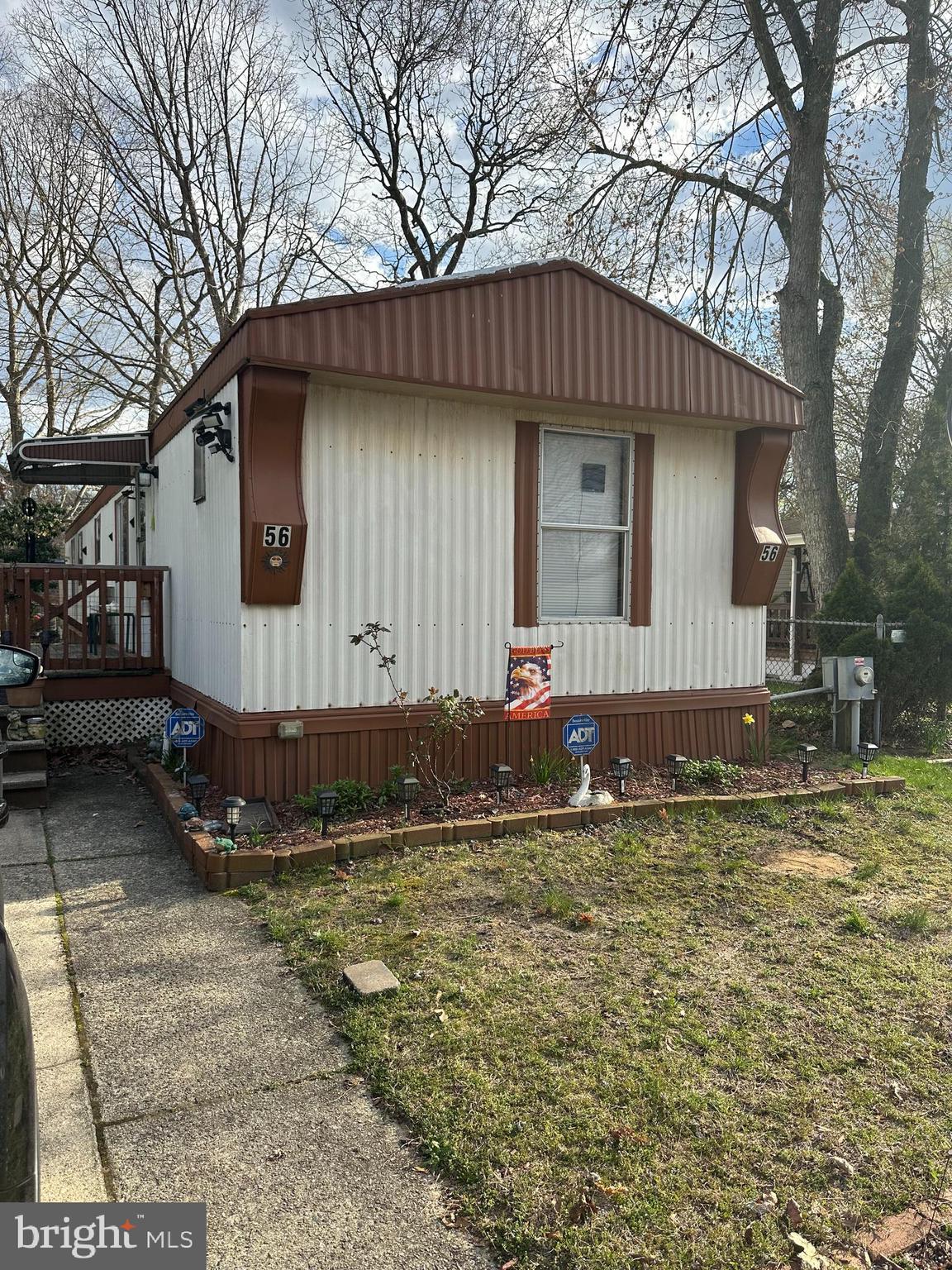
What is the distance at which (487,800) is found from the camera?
5.69 meters

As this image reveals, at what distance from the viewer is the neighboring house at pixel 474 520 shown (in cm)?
534

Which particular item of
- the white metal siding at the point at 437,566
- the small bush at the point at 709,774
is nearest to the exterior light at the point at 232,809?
the white metal siding at the point at 437,566

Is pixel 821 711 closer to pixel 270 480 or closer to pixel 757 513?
pixel 757 513

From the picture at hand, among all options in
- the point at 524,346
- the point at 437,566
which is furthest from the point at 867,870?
the point at 524,346

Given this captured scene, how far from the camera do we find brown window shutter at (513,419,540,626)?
620 centimetres

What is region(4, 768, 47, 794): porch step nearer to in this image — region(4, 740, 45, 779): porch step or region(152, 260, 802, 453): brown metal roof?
region(4, 740, 45, 779): porch step

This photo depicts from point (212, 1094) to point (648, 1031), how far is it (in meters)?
1.48

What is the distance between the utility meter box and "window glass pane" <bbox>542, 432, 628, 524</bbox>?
266 centimetres

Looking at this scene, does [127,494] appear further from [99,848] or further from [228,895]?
[228,895]

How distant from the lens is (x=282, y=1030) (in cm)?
298

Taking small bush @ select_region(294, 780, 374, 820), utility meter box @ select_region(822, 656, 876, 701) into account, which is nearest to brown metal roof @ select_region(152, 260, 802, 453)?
utility meter box @ select_region(822, 656, 876, 701)

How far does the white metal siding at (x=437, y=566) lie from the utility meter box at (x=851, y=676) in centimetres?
152

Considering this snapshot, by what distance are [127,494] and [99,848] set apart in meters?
7.21

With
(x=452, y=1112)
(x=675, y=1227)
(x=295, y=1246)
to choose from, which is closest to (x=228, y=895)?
(x=452, y=1112)
